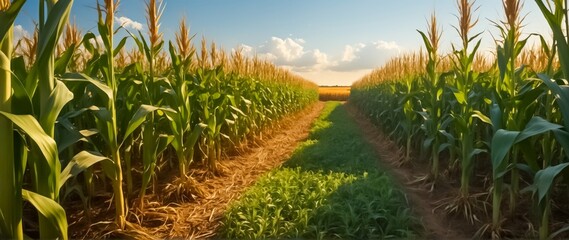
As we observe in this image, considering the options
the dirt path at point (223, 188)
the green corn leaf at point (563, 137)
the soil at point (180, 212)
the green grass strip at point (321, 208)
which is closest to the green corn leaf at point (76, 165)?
the soil at point (180, 212)

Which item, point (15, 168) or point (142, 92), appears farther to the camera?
point (142, 92)

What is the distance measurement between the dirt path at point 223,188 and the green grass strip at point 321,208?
250 millimetres

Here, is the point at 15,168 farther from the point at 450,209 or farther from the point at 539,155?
the point at 539,155

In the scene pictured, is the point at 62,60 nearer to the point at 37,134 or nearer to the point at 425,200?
the point at 37,134

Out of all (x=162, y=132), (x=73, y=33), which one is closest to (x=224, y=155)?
(x=162, y=132)

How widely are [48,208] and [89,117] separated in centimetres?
170

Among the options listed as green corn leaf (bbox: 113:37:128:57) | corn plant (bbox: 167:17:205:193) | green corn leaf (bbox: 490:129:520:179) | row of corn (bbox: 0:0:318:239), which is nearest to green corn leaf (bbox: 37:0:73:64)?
row of corn (bbox: 0:0:318:239)

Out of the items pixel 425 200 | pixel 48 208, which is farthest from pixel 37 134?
pixel 425 200

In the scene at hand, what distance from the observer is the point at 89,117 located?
371 centimetres

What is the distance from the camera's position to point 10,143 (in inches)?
80.7

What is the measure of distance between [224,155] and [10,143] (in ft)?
15.3

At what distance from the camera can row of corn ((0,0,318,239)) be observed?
212 cm

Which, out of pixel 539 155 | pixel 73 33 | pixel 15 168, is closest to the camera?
pixel 15 168

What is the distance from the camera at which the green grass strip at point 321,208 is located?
3.33 m
